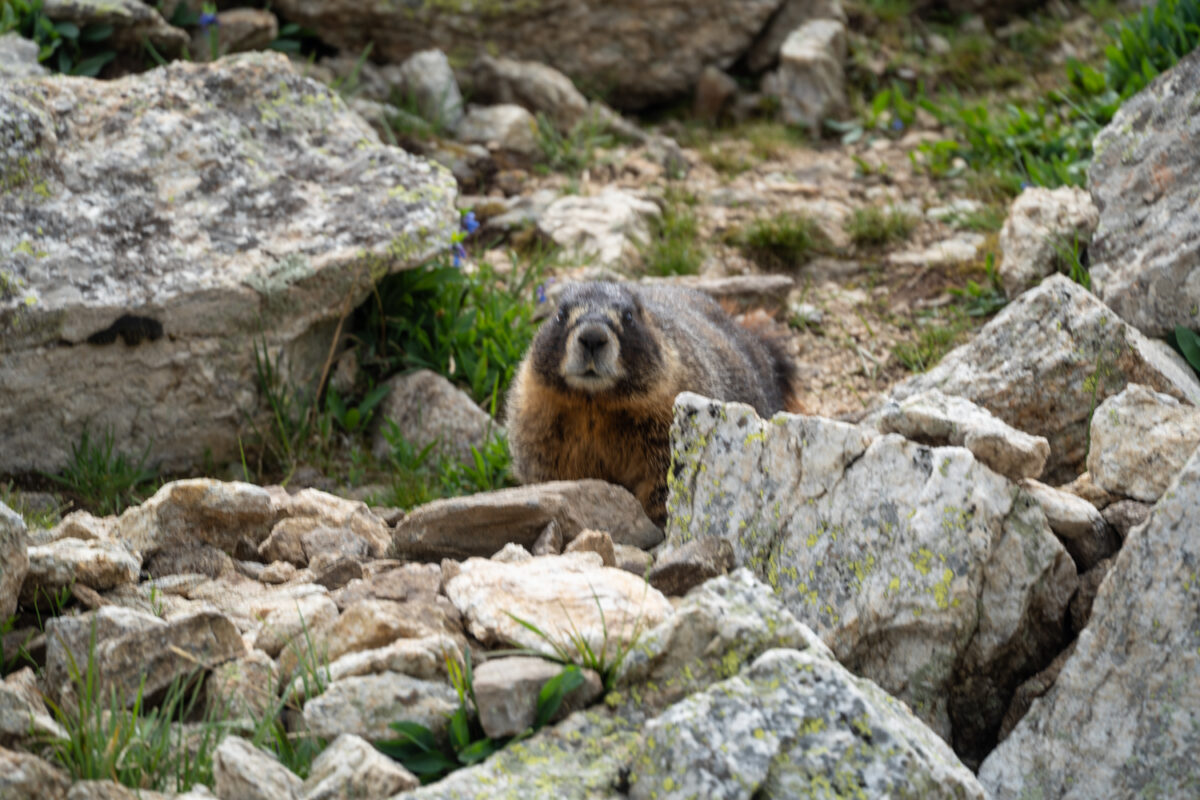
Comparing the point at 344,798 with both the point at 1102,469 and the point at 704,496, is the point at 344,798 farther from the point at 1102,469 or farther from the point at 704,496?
the point at 1102,469

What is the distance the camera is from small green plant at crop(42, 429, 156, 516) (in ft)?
18.4

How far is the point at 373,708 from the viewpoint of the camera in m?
2.89

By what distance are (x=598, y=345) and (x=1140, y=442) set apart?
212 cm

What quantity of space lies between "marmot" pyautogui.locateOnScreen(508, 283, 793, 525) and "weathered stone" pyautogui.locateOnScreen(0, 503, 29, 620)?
233 cm

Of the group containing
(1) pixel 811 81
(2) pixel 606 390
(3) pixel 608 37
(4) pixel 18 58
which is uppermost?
(3) pixel 608 37

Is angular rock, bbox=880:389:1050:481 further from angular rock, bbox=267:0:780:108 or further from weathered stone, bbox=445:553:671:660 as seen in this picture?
angular rock, bbox=267:0:780:108

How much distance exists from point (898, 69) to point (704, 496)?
6.86 m

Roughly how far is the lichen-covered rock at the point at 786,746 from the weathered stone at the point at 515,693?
0.27m

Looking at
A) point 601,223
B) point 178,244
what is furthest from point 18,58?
point 601,223

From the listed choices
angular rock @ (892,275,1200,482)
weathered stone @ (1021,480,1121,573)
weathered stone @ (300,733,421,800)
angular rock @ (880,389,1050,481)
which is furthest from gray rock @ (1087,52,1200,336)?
weathered stone @ (300,733,421,800)

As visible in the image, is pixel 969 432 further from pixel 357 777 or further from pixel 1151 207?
pixel 1151 207

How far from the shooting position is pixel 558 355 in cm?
520

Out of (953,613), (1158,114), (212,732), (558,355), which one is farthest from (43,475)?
(1158,114)

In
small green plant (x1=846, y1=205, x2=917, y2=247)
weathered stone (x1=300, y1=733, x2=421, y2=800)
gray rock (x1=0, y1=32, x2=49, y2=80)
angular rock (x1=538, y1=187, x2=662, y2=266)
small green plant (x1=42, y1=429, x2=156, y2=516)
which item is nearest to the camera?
weathered stone (x1=300, y1=733, x2=421, y2=800)
